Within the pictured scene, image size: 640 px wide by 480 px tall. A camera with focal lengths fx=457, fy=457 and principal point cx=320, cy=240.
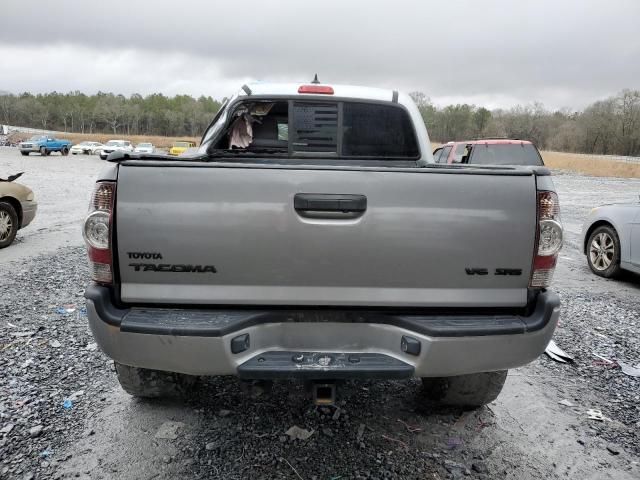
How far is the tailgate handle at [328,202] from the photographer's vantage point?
2.12 m

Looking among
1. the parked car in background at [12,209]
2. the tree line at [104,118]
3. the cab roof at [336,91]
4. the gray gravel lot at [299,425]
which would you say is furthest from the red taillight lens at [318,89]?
the tree line at [104,118]

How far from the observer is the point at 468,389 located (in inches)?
116

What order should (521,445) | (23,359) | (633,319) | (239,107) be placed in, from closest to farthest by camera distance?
(521,445)
(23,359)
(239,107)
(633,319)

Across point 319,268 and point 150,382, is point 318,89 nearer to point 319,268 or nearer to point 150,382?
point 319,268

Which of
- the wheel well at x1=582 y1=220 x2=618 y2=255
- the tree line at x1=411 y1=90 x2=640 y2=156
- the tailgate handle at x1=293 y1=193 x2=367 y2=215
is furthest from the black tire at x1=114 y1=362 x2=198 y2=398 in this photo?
the tree line at x1=411 y1=90 x2=640 y2=156

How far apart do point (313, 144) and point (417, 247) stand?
200 cm

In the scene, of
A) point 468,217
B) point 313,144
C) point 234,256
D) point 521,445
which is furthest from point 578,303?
point 234,256

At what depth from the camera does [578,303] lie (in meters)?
5.53

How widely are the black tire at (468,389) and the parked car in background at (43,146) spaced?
44745mm

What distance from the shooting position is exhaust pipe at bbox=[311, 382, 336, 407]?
7.22 ft

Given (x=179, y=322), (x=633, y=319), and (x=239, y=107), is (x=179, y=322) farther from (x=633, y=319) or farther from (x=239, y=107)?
(x=633, y=319)

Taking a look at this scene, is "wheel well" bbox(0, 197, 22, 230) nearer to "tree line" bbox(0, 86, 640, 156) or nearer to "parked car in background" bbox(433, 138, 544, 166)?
"parked car in background" bbox(433, 138, 544, 166)

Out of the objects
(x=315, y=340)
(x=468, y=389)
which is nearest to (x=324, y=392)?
(x=315, y=340)

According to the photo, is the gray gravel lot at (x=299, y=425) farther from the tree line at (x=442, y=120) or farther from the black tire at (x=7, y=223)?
the tree line at (x=442, y=120)
